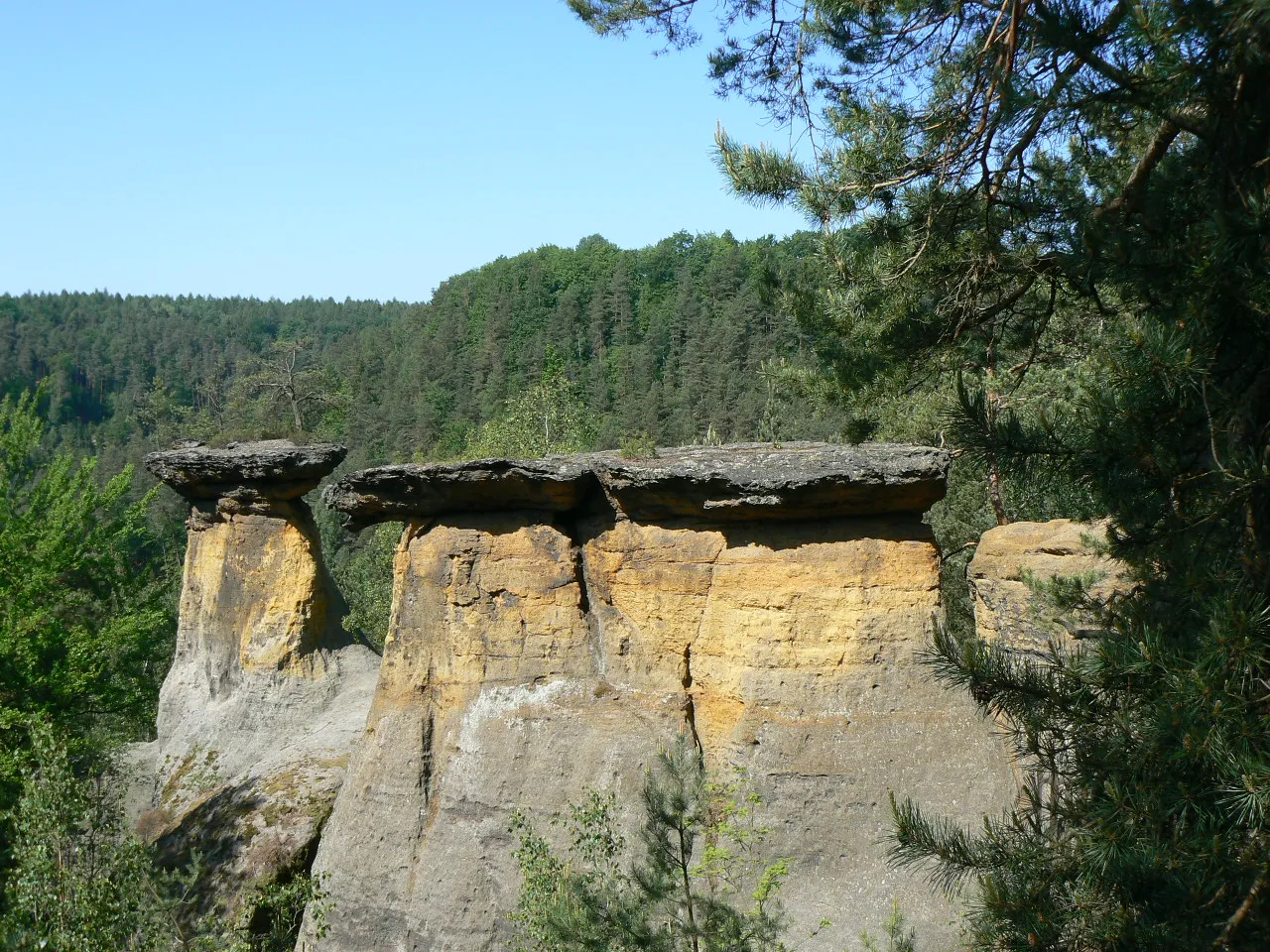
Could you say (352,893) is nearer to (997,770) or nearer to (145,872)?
(145,872)

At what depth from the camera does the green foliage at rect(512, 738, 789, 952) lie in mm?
7293

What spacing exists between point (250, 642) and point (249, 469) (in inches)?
97.9

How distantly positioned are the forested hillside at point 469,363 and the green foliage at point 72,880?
899 cm

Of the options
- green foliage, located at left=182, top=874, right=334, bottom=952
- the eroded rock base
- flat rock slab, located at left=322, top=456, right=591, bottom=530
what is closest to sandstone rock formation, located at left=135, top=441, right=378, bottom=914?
green foliage, located at left=182, top=874, right=334, bottom=952

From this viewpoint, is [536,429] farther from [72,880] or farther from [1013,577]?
[72,880]

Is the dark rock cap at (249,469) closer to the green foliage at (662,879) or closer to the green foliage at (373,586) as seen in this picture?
the green foliage at (662,879)

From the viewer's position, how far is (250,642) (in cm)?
1545

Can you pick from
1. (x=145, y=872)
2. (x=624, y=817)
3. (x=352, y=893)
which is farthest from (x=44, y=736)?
(x=624, y=817)

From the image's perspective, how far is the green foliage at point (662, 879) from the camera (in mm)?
7293

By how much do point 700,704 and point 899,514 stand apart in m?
2.64

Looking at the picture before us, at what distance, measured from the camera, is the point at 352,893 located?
11.2 m

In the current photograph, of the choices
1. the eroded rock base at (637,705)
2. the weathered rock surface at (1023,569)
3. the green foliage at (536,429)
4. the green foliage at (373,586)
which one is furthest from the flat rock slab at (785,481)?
the green foliage at (536,429)

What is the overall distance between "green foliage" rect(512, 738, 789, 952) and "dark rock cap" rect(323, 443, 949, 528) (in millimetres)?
2310

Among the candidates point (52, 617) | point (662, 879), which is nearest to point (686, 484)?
point (662, 879)
